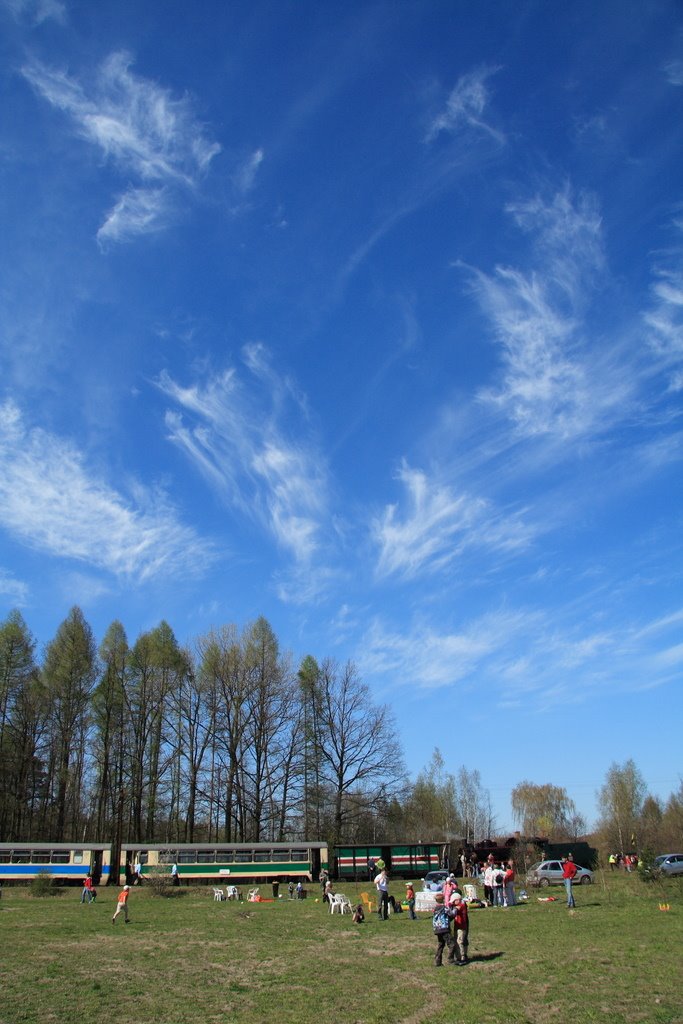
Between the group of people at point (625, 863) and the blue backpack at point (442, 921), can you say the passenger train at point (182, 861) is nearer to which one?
the group of people at point (625, 863)

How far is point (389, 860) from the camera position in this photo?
151 feet

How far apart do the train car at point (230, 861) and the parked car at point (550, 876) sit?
43.6 feet

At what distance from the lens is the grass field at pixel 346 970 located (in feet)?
38.7

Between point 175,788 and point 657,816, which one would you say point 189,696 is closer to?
point 175,788

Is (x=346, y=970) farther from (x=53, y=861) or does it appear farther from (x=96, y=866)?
(x=53, y=861)

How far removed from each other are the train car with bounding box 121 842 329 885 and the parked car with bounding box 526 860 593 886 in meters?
13.3

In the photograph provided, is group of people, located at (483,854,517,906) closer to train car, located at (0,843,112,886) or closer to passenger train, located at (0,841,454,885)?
passenger train, located at (0,841,454,885)

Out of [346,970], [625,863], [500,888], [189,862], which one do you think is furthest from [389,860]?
[346,970]

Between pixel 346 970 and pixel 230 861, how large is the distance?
30264 millimetres

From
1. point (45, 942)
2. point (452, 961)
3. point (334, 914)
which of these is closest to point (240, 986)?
point (452, 961)

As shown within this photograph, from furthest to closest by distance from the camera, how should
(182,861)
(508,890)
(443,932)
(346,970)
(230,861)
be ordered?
(230,861) → (182,861) → (508,890) → (346,970) → (443,932)

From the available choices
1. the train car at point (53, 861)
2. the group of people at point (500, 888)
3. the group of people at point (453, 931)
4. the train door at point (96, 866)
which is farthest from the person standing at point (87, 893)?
the group of people at point (453, 931)

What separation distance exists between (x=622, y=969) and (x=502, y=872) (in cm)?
1462

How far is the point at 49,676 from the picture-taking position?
178ft
